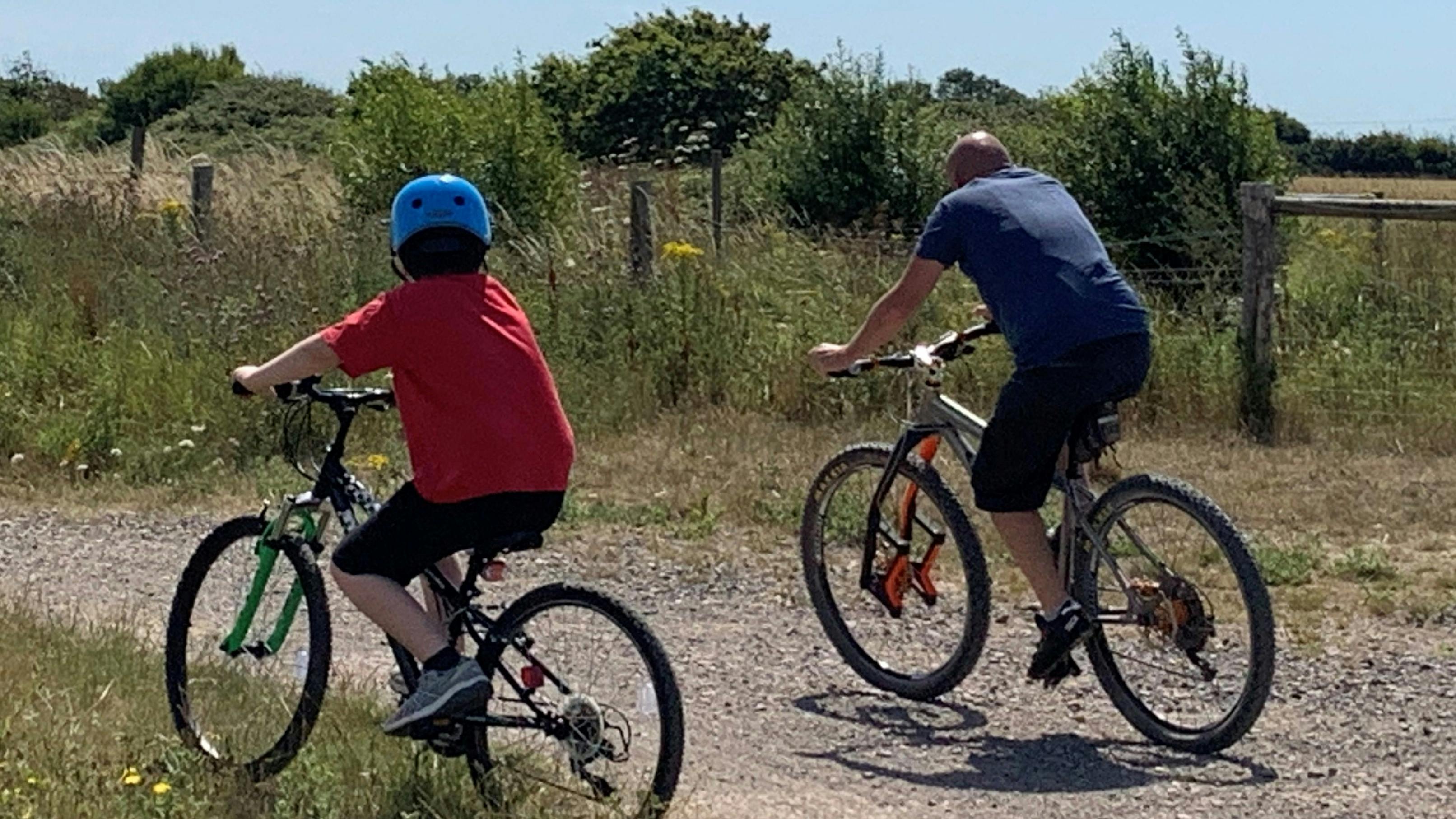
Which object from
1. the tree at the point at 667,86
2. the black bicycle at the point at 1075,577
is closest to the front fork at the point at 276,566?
the black bicycle at the point at 1075,577

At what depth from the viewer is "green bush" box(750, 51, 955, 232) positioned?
2386 cm

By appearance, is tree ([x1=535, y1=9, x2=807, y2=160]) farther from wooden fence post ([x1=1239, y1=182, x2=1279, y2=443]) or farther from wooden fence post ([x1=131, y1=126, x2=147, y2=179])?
wooden fence post ([x1=1239, y1=182, x2=1279, y2=443])

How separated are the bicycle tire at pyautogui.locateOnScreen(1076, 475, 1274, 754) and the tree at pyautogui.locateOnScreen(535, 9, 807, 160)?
107ft

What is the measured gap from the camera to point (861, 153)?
2409 centimetres

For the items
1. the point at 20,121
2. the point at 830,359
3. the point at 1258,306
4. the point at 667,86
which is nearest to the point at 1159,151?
the point at 1258,306

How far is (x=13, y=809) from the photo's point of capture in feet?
17.9

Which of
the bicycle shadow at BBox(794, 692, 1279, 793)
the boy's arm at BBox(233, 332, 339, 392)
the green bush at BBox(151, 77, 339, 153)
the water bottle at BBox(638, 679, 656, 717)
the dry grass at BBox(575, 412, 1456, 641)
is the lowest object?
the bicycle shadow at BBox(794, 692, 1279, 793)

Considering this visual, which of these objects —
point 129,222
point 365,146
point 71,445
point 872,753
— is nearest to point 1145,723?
A: point 872,753

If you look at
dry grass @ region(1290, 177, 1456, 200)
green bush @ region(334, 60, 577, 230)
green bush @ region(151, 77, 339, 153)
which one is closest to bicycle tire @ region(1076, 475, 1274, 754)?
green bush @ region(334, 60, 577, 230)

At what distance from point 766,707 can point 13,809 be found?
261 centimetres

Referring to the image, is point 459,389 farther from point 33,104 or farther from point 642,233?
point 33,104

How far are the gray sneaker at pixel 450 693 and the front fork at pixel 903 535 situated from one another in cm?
235

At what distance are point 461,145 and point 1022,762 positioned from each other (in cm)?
1490

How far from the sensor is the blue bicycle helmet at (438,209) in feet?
17.8
